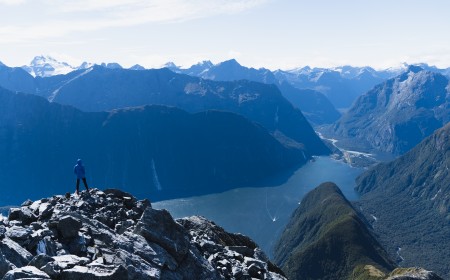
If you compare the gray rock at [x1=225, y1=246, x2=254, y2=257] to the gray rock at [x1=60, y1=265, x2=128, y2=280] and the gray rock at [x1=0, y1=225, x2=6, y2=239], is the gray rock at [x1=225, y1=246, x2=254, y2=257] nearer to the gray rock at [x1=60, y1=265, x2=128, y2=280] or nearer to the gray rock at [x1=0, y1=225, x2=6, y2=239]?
the gray rock at [x1=60, y1=265, x2=128, y2=280]

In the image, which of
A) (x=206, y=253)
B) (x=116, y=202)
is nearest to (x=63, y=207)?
(x=116, y=202)

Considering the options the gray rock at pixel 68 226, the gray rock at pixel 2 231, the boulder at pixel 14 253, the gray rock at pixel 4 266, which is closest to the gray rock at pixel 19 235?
the gray rock at pixel 2 231

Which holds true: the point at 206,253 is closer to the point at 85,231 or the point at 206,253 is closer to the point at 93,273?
the point at 85,231

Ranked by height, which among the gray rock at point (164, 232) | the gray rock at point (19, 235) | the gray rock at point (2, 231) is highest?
the gray rock at point (2, 231)

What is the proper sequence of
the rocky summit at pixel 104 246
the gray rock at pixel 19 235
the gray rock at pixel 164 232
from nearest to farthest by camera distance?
the rocky summit at pixel 104 246 < the gray rock at pixel 19 235 < the gray rock at pixel 164 232

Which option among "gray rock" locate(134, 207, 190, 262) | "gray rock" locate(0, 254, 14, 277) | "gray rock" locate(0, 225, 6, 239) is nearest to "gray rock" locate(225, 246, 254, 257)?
"gray rock" locate(134, 207, 190, 262)

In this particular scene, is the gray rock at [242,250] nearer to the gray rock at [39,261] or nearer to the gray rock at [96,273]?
the gray rock at [96,273]

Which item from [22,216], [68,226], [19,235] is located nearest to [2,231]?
[19,235]

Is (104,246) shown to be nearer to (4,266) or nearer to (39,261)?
(39,261)

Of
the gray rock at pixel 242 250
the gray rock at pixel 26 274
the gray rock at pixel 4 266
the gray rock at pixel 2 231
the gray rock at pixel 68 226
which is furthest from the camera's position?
the gray rock at pixel 242 250
